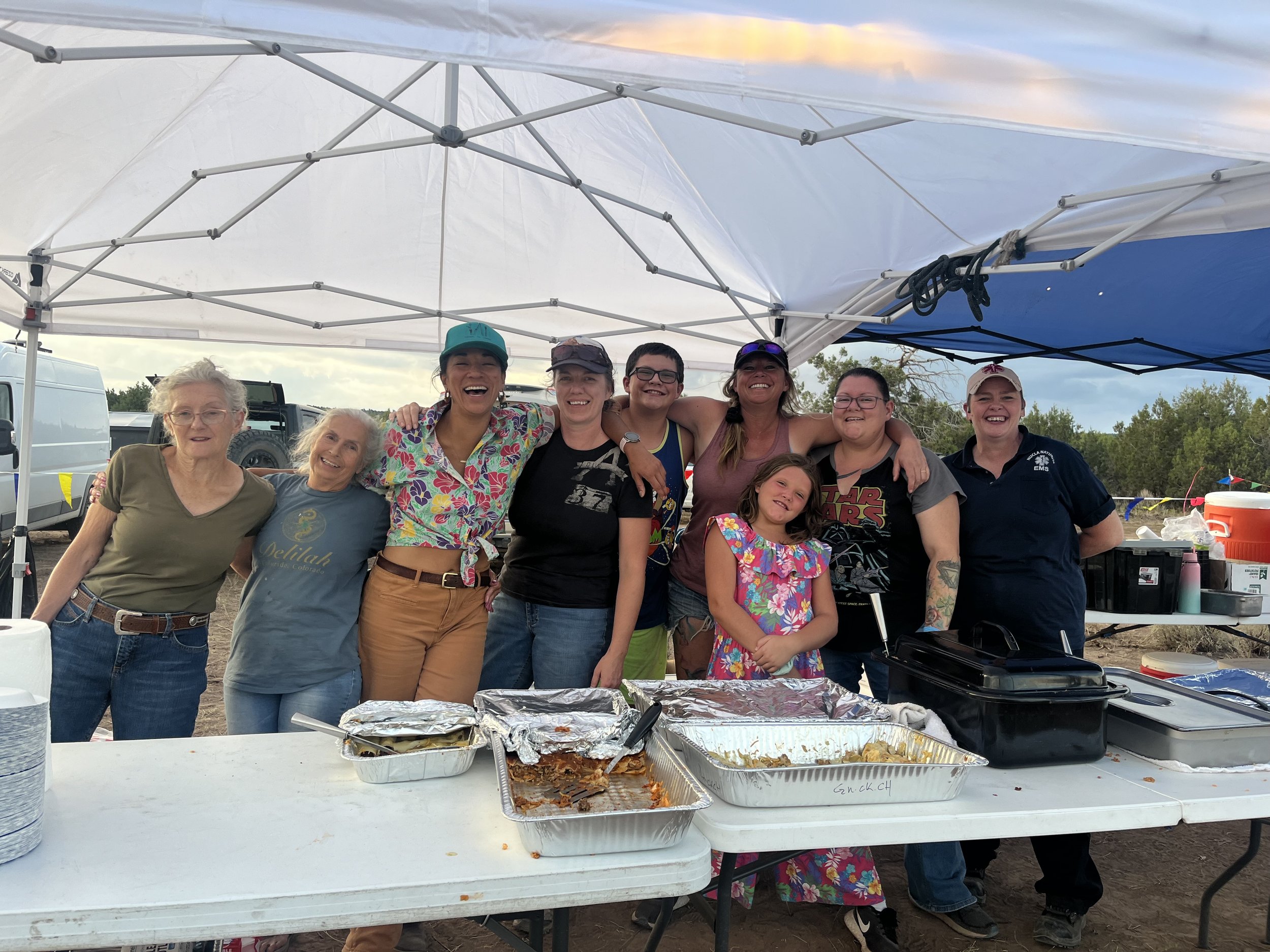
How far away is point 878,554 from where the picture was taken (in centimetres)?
267

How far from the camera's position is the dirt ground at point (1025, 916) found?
2.78m

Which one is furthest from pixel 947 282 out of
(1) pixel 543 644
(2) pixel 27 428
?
(2) pixel 27 428

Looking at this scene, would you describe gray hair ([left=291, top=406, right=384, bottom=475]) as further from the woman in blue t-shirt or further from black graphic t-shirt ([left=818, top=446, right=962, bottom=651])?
black graphic t-shirt ([left=818, top=446, right=962, bottom=651])

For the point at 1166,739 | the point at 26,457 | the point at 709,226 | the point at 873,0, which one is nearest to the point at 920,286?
the point at 709,226

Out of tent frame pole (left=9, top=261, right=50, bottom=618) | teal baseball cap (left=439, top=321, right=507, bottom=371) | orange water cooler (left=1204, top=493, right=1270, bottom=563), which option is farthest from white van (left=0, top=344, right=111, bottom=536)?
orange water cooler (left=1204, top=493, right=1270, bottom=563)

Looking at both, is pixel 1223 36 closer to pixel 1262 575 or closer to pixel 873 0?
pixel 873 0

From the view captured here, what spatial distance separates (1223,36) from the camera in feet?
4.23

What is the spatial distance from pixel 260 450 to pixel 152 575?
27.1 ft

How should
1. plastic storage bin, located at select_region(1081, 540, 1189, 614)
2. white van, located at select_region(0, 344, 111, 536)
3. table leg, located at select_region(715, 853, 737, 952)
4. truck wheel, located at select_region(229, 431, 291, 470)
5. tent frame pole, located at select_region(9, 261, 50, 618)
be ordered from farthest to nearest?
1. truck wheel, located at select_region(229, 431, 291, 470)
2. white van, located at select_region(0, 344, 111, 536)
3. plastic storage bin, located at select_region(1081, 540, 1189, 614)
4. tent frame pole, located at select_region(9, 261, 50, 618)
5. table leg, located at select_region(715, 853, 737, 952)

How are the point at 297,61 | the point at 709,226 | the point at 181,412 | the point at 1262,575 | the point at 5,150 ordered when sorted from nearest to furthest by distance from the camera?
the point at 181,412 < the point at 297,61 < the point at 5,150 < the point at 709,226 < the point at 1262,575

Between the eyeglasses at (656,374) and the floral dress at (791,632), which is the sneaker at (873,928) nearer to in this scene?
the floral dress at (791,632)

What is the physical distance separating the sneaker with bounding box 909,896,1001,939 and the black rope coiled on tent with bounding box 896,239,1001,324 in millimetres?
2134

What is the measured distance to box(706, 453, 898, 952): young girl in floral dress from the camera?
244 cm

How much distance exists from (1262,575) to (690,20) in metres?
5.62
